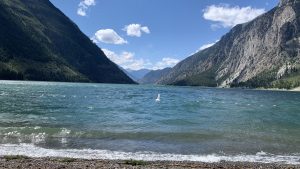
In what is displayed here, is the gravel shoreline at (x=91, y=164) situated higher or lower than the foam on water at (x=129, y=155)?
higher

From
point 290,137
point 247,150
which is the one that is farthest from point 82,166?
point 290,137

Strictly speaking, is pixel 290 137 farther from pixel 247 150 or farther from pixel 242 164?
pixel 242 164

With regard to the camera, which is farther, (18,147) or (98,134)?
(98,134)

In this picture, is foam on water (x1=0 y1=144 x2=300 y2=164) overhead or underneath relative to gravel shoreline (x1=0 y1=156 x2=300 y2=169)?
underneath

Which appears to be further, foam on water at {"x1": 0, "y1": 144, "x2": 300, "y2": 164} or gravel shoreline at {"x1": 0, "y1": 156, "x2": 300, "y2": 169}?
foam on water at {"x1": 0, "y1": 144, "x2": 300, "y2": 164}

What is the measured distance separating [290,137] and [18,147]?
3225 cm

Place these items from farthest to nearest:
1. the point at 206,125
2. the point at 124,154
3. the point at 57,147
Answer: the point at 206,125 < the point at 57,147 < the point at 124,154

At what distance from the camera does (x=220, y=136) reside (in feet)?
165

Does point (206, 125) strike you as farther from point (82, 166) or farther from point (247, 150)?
point (82, 166)

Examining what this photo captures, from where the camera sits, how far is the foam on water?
34219mm

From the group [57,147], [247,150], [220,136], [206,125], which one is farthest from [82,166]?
[206,125]

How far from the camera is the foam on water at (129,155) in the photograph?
112ft

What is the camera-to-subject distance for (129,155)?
3550 cm

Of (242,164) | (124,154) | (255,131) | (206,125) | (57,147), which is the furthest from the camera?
(206,125)
